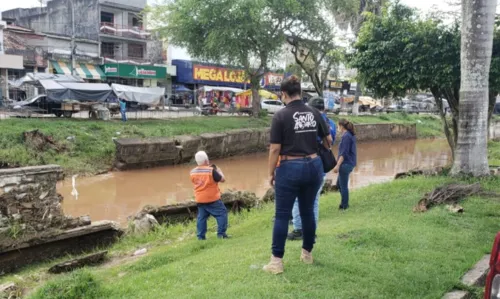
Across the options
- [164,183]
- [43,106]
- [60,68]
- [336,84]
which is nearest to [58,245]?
[164,183]

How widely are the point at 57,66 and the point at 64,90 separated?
44.8ft

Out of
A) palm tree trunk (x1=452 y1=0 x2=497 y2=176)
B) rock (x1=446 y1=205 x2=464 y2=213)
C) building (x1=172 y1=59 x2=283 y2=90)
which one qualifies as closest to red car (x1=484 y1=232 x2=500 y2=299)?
rock (x1=446 y1=205 x2=464 y2=213)

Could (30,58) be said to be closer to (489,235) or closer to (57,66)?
(57,66)

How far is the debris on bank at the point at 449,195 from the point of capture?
7504 millimetres

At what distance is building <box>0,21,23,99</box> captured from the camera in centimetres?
2848

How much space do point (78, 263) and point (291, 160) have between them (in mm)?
4130

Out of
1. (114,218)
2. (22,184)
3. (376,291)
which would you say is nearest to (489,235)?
(376,291)

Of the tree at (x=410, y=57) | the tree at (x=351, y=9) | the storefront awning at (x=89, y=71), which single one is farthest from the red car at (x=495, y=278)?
A: the storefront awning at (x=89, y=71)

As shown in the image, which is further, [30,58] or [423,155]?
[30,58]

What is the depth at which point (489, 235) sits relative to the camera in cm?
612

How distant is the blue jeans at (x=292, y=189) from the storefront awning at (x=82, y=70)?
3262 cm

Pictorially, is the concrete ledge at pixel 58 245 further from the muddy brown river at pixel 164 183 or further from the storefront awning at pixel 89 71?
the storefront awning at pixel 89 71

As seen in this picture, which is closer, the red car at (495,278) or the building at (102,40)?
the red car at (495,278)

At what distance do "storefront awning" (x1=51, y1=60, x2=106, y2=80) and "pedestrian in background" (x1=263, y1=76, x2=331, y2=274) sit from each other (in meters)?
32.5
